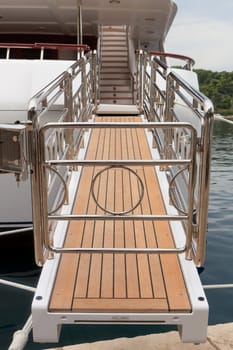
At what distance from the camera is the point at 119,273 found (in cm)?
250

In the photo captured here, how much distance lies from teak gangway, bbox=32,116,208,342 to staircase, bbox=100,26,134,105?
6.66 metres

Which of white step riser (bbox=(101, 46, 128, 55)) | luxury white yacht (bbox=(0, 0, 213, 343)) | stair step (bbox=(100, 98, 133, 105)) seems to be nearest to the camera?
luxury white yacht (bbox=(0, 0, 213, 343))

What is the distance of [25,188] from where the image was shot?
5.36 metres

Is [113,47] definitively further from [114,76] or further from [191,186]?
[191,186]

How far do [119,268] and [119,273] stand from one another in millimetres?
58

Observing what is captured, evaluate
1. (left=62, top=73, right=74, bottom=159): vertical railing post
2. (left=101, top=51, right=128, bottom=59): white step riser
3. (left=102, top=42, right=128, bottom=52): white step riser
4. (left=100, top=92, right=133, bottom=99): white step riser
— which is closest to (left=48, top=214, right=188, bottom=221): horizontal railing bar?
(left=62, top=73, right=74, bottom=159): vertical railing post

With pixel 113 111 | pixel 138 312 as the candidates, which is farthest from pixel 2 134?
pixel 113 111

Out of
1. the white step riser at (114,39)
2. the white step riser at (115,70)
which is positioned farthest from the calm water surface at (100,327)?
the white step riser at (114,39)

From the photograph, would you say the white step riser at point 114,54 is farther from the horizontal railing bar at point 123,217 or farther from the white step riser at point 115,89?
the horizontal railing bar at point 123,217

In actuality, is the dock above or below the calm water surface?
above

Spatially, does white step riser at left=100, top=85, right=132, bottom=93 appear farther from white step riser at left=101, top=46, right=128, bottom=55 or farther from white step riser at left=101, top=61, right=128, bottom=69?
white step riser at left=101, top=46, right=128, bottom=55

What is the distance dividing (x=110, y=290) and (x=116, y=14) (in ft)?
27.3

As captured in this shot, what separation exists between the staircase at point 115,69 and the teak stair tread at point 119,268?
6373 millimetres

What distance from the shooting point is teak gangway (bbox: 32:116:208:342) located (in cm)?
218
